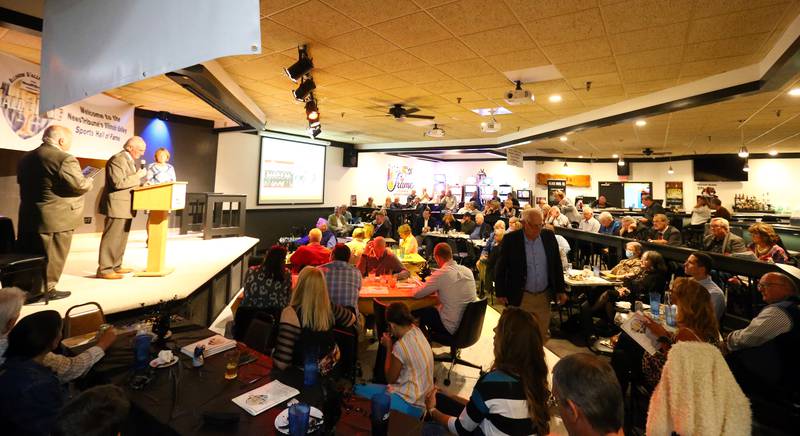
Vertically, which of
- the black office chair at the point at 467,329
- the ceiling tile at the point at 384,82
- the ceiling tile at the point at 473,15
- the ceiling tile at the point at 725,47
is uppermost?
the ceiling tile at the point at 384,82

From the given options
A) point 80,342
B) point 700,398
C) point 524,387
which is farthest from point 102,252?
point 700,398

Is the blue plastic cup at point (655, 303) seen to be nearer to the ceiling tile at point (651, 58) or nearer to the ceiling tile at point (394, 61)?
the ceiling tile at point (651, 58)

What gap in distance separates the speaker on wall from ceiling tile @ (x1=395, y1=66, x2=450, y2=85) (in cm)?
779

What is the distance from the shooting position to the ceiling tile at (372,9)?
3238mm

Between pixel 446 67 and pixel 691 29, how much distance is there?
262cm

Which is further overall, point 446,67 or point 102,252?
point 446,67

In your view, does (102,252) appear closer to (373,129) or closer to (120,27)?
(120,27)

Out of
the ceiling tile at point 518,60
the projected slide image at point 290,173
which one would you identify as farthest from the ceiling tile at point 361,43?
the projected slide image at point 290,173

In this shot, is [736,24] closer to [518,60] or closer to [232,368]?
[518,60]

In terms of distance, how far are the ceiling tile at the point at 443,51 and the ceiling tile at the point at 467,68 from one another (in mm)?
154

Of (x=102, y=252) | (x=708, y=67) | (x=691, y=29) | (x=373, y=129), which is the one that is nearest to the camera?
(x=691, y=29)

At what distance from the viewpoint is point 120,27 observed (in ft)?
3.09

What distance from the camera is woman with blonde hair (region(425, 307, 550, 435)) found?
160 centimetres

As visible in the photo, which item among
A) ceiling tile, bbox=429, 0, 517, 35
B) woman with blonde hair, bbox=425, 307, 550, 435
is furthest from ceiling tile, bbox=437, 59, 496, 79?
Answer: woman with blonde hair, bbox=425, 307, 550, 435
